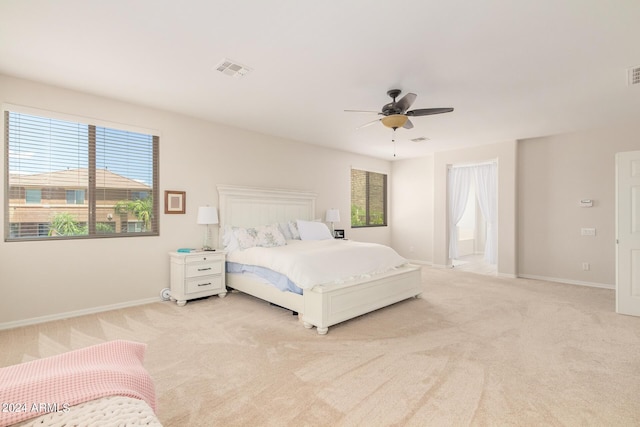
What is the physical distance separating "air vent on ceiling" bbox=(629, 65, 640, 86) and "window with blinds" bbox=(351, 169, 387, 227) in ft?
15.6

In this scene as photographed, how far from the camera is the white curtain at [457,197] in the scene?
274 inches

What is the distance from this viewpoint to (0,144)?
10.5 feet

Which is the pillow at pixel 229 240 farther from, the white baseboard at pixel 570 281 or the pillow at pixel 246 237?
Result: the white baseboard at pixel 570 281

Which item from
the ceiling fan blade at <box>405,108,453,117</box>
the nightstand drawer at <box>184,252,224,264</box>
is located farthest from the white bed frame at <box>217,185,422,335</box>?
the ceiling fan blade at <box>405,108,453,117</box>

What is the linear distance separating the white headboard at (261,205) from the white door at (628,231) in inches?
178

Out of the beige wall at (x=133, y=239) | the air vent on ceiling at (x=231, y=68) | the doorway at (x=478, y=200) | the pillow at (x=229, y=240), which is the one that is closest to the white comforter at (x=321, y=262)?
the pillow at (x=229, y=240)

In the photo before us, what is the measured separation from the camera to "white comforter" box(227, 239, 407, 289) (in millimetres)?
3367

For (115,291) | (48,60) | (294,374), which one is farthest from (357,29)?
(115,291)

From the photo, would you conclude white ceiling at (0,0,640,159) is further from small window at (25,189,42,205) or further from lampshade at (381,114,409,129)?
small window at (25,189,42,205)

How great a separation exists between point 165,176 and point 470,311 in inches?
174

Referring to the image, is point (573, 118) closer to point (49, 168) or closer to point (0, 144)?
point (49, 168)

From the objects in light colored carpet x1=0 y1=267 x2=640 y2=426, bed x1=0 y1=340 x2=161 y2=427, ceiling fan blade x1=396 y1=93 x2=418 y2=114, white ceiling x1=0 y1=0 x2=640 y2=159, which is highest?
white ceiling x1=0 y1=0 x2=640 y2=159

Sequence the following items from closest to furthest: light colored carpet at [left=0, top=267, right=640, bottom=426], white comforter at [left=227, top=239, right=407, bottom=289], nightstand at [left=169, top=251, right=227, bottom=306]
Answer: light colored carpet at [left=0, top=267, right=640, bottom=426] < white comforter at [left=227, top=239, right=407, bottom=289] < nightstand at [left=169, top=251, right=227, bottom=306]

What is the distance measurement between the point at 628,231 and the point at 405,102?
10.6 ft
